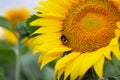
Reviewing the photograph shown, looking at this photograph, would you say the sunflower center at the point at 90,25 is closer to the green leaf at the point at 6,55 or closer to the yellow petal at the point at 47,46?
the yellow petal at the point at 47,46

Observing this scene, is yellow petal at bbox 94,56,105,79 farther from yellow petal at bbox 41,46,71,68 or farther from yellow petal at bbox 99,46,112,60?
yellow petal at bbox 41,46,71,68

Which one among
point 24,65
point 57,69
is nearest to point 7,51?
point 24,65

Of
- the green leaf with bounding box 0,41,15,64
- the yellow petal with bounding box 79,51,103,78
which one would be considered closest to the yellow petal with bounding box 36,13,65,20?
the yellow petal with bounding box 79,51,103,78

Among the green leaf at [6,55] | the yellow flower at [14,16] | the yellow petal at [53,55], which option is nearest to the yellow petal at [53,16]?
the yellow petal at [53,55]

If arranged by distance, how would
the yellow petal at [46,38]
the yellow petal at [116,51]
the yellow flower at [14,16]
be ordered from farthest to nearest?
the yellow flower at [14,16] < the yellow petal at [46,38] < the yellow petal at [116,51]

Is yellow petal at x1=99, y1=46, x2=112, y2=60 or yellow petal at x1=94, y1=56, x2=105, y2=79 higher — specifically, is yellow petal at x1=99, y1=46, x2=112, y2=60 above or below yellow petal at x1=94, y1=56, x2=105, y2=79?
above

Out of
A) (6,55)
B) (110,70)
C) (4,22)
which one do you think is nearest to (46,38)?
(110,70)

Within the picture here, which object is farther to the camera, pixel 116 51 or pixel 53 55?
pixel 53 55

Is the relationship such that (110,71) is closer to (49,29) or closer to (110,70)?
(110,70)
